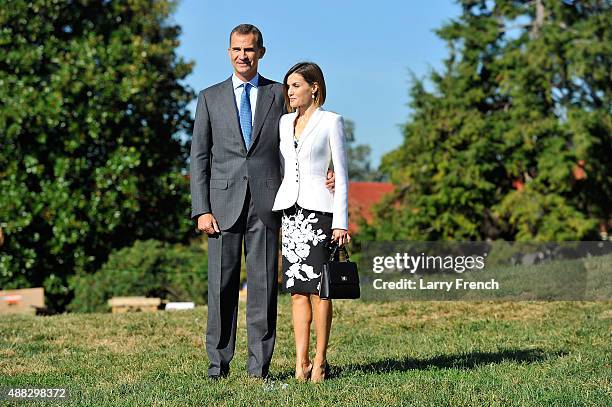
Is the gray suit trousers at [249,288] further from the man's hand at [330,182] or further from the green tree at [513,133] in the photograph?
the green tree at [513,133]

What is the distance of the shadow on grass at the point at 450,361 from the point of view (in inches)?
290

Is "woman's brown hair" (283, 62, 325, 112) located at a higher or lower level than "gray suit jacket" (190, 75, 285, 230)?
higher

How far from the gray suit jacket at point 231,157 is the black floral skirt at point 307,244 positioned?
0.19 meters

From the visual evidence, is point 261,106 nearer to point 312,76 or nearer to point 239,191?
point 312,76

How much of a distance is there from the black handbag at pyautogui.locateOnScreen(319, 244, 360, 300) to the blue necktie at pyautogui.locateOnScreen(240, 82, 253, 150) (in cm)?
103

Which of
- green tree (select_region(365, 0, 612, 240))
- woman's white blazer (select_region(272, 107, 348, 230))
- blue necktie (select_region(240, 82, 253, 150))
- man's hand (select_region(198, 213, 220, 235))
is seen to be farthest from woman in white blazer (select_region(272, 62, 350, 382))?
green tree (select_region(365, 0, 612, 240))

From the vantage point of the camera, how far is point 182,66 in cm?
3078

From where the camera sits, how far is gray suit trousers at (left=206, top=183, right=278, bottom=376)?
6.74 m

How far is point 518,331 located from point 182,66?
881 inches

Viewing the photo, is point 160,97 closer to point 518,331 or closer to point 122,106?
point 122,106

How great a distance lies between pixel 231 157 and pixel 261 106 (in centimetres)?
41

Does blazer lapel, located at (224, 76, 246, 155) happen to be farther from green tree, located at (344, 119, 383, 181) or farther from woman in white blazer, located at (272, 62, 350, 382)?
green tree, located at (344, 119, 383, 181)

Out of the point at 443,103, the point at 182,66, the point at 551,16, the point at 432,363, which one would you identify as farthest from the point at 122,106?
the point at 432,363

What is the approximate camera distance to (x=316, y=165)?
21.6 ft
